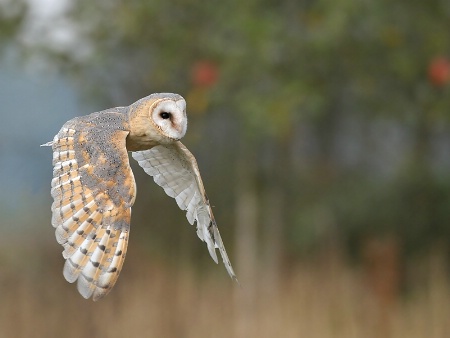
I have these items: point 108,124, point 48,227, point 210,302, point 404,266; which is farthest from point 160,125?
point 404,266

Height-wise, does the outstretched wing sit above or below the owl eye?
below

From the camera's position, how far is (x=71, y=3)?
8.60 metres

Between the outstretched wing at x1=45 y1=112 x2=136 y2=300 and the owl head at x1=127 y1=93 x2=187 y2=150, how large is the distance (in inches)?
2.0

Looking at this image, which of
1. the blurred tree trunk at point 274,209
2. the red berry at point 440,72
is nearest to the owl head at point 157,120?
the red berry at point 440,72

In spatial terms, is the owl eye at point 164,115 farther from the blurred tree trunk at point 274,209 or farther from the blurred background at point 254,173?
the blurred tree trunk at point 274,209

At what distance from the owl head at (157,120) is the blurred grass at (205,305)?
402cm

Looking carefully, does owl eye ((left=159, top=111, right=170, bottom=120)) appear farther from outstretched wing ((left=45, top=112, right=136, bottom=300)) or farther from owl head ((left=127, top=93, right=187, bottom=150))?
outstretched wing ((left=45, top=112, right=136, bottom=300))

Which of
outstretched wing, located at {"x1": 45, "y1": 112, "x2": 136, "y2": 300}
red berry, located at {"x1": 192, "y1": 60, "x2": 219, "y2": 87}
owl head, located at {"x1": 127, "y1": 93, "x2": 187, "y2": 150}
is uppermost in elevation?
red berry, located at {"x1": 192, "y1": 60, "x2": 219, "y2": 87}

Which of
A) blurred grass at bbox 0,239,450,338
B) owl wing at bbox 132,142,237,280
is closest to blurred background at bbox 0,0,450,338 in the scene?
blurred grass at bbox 0,239,450,338

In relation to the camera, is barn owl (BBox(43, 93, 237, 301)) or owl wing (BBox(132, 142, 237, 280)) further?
owl wing (BBox(132, 142, 237, 280))

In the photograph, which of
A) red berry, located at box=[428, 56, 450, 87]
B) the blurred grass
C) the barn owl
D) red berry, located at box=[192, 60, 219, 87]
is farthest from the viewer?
red berry, located at box=[192, 60, 219, 87]

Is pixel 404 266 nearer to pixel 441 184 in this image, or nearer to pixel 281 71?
pixel 441 184

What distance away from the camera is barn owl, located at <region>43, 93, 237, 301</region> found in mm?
2324

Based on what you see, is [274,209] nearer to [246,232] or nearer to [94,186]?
[246,232]
